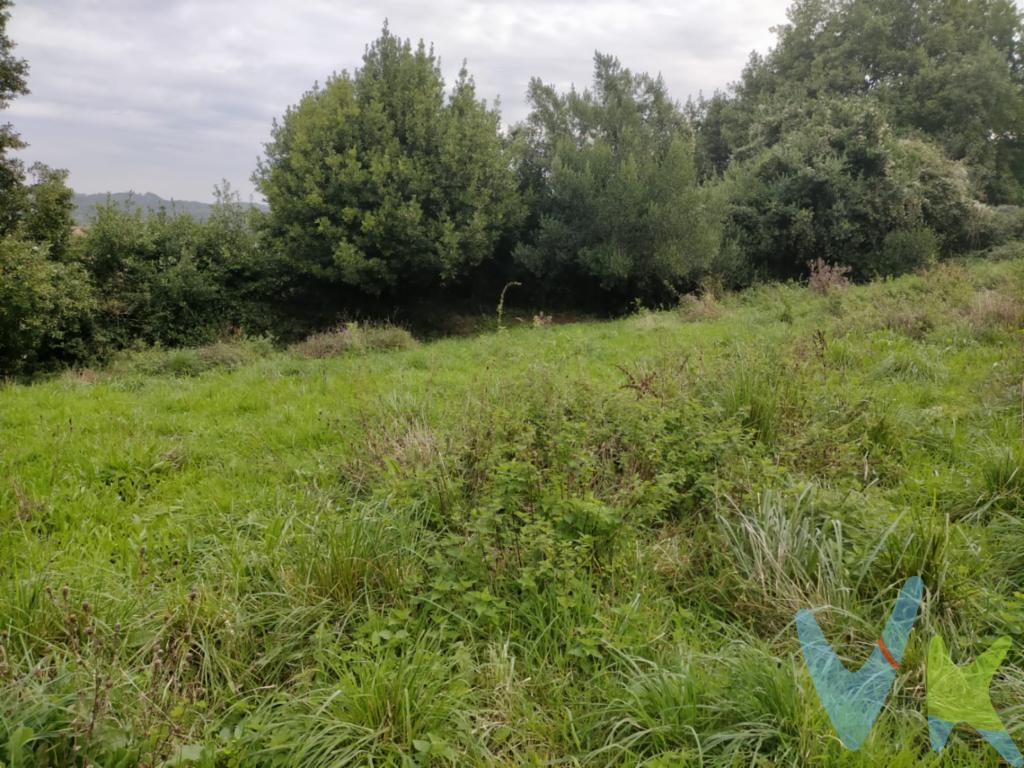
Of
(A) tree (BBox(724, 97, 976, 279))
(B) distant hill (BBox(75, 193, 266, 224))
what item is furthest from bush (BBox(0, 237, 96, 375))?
(A) tree (BBox(724, 97, 976, 279))

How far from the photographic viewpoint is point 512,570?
2.69m

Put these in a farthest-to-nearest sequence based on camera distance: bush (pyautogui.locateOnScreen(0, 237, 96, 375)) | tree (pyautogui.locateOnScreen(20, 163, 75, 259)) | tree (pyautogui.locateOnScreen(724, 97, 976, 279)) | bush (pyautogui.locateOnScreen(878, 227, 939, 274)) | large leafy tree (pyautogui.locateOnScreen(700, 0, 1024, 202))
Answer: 1. large leafy tree (pyautogui.locateOnScreen(700, 0, 1024, 202))
2. tree (pyautogui.locateOnScreen(724, 97, 976, 279))
3. bush (pyautogui.locateOnScreen(878, 227, 939, 274))
4. tree (pyautogui.locateOnScreen(20, 163, 75, 259))
5. bush (pyautogui.locateOnScreen(0, 237, 96, 375))

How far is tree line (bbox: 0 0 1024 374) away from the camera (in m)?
13.1

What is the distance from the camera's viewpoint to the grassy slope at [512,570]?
189 centimetres

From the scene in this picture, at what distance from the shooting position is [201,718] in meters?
1.97

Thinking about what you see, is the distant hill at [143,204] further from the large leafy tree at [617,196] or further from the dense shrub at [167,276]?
the large leafy tree at [617,196]

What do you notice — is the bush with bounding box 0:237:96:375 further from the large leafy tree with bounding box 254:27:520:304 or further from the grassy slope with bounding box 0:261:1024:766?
the grassy slope with bounding box 0:261:1024:766

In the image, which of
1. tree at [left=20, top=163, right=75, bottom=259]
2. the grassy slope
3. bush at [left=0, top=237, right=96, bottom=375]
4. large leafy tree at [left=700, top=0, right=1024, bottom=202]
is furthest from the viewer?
large leafy tree at [left=700, top=0, right=1024, bottom=202]

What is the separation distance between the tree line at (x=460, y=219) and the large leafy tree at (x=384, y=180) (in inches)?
2.4

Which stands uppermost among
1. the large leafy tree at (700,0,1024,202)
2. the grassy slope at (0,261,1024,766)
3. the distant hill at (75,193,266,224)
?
the large leafy tree at (700,0,1024,202)

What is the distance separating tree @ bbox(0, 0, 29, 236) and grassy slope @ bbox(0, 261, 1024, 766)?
10568 millimetres

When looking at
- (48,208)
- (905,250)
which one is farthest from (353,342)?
(905,250)

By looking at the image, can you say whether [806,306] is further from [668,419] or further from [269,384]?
[269,384]

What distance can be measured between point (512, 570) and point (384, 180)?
13.6 m
